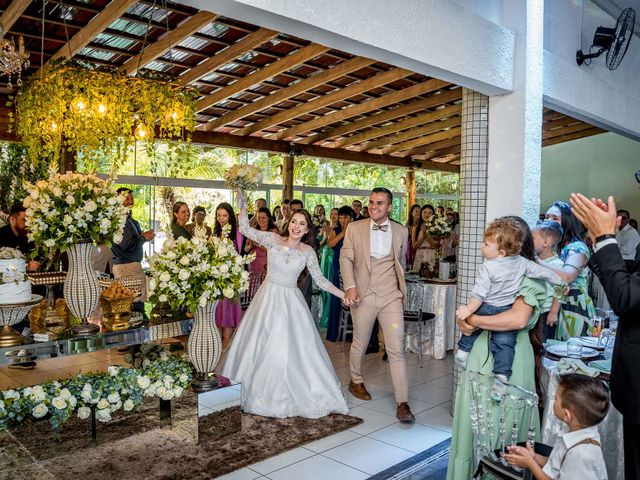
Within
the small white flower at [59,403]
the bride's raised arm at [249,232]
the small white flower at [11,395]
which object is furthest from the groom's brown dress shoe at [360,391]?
the small white flower at [11,395]

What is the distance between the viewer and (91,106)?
6555mm

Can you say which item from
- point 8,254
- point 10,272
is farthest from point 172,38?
point 10,272

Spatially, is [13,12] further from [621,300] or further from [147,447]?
[621,300]

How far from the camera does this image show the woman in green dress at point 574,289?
438 cm

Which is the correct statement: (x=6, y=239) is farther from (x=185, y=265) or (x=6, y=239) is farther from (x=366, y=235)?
(x=366, y=235)

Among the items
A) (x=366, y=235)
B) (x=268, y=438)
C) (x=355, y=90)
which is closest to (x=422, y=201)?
(x=355, y=90)

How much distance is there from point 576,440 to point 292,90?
8.35 m

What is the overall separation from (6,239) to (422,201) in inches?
593

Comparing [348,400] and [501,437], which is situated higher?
[501,437]

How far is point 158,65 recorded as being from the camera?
871 centimetres

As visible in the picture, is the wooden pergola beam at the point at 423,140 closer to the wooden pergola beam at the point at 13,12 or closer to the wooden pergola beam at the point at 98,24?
the wooden pergola beam at the point at 98,24

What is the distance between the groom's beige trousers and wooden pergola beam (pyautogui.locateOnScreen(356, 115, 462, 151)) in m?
8.24

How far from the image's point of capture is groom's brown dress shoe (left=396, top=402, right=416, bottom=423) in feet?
16.0

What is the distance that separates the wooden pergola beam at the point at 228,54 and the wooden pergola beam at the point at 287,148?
2586 mm
